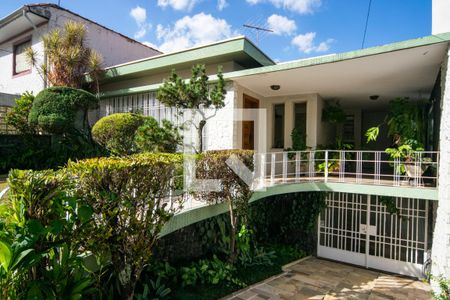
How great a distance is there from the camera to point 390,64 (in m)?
6.30

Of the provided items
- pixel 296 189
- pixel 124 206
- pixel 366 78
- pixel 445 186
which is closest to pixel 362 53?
pixel 366 78

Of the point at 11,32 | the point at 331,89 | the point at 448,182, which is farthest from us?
the point at 11,32

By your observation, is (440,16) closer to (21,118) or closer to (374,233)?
(374,233)

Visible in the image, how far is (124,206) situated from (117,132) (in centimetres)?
457

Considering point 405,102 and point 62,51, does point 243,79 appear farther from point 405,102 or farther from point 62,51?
point 62,51

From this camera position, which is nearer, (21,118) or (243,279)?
(243,279)

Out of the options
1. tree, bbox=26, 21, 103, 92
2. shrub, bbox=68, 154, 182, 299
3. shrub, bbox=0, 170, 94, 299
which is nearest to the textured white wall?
shrub, bbox=68, 154, 182, 299

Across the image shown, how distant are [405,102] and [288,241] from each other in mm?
6143

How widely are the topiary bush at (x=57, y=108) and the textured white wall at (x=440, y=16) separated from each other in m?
9.78

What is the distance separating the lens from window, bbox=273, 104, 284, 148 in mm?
10406

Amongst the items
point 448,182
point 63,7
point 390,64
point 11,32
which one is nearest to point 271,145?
point 390,64

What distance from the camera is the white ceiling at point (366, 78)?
5926 millimetres

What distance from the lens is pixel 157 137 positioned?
21.4 feet

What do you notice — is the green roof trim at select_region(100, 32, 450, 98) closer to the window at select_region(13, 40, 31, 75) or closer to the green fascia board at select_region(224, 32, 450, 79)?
the green fascia board at select_region(224, 32, 450, 79)
